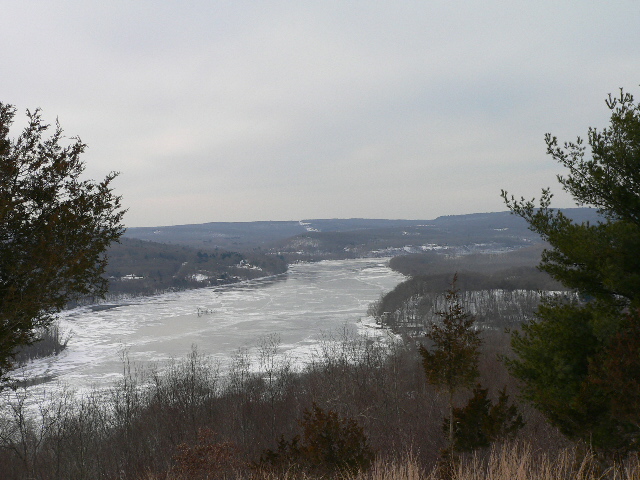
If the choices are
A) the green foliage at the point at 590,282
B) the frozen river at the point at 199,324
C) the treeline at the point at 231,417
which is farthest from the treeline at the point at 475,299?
the green foliage at the point at 590,282

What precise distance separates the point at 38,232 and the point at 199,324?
199ft

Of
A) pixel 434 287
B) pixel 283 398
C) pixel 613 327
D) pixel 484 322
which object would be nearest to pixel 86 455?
pixel 283 398

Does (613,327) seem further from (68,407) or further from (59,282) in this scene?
(68,407)

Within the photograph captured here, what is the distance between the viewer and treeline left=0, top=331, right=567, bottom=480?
2039 cm

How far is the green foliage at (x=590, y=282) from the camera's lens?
331 inches

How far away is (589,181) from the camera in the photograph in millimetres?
9297

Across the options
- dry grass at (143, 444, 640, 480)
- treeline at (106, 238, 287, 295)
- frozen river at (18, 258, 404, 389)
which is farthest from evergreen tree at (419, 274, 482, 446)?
treeline at (106, 238, 287, 295)

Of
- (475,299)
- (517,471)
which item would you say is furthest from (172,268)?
(517,471)

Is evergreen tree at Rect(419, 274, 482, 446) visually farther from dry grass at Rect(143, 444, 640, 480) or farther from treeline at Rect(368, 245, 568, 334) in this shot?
treeline at Rect(368, 245, 568, 334)

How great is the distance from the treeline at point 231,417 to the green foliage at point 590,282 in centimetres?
463

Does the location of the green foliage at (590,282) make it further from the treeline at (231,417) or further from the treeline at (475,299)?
the treeline at (475,299)

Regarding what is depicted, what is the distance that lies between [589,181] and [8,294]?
1127 centimetres

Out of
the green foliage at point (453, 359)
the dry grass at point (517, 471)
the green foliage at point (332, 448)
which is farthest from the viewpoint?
the green foliage at point (453, 359)

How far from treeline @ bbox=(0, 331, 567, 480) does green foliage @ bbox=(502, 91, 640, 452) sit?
4629 millimetres
